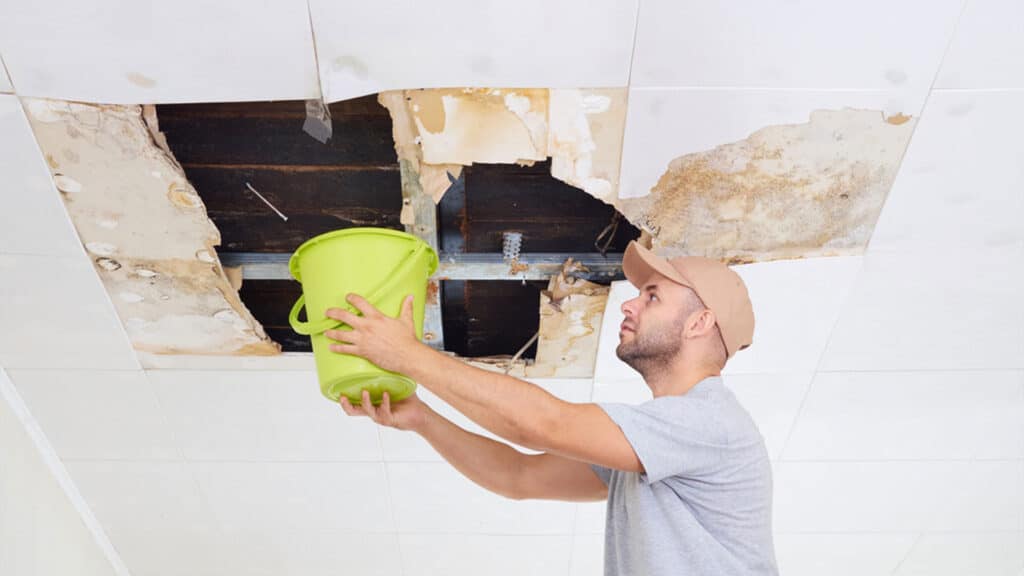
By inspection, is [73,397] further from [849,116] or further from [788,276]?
[849,116]

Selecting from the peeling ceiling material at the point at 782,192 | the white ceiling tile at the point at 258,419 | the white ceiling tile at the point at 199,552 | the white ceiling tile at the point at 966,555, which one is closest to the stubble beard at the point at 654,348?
the peeling ceiling material at the point at 782,192

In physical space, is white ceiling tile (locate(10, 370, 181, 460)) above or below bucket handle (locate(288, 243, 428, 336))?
below

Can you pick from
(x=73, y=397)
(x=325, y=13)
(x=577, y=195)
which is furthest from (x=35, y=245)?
(x=577, y=195)

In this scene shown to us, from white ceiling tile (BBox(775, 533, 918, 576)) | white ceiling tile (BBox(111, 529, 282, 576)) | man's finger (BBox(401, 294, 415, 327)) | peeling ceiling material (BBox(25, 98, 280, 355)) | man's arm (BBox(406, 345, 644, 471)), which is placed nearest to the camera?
man's arm (BBox(406, 345, 644, 471))

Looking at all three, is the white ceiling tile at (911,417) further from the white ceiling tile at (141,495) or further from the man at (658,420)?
the white ceiling tile at (141,495)

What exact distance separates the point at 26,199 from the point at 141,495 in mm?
1058

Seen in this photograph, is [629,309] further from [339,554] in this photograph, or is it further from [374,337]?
[339,554]

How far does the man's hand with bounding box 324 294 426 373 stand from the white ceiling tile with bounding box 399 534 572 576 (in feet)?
4.34

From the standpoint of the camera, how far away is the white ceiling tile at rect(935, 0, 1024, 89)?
1281 millimetres

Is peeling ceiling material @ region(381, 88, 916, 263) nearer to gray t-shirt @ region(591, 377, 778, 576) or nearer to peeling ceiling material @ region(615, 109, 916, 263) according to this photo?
peeling ceiling material @ region(615, 109, 916, 263)

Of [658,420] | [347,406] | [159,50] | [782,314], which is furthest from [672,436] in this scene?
[159,50]

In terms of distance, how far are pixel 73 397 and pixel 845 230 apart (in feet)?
6.07

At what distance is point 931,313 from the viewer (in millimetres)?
1736

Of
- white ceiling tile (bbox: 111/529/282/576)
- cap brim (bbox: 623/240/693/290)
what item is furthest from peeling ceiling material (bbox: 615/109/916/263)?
white ceiling tile (bbox: 111/529/282/576)
